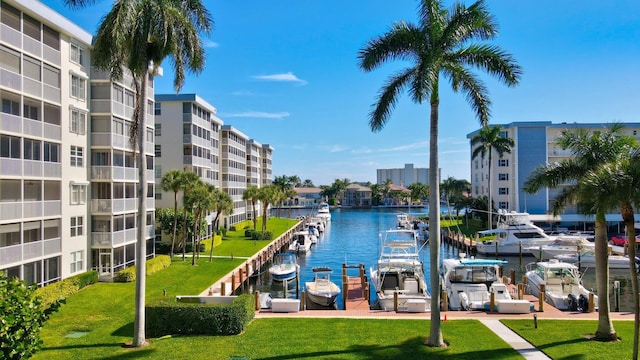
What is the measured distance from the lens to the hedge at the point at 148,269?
3159cm

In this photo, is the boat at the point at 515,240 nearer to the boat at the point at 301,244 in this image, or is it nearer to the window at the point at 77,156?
the boat at the point at 301,244

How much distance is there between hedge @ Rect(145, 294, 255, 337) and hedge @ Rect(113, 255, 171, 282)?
45.9 feet

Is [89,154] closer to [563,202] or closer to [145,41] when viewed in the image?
[145,41]

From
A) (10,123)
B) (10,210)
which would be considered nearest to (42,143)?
(10,123)

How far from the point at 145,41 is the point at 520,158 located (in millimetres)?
69393

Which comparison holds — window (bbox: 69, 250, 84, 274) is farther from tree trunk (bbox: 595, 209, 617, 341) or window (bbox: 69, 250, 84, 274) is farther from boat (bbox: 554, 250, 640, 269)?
boat (bbox: 554, 250, 640, 269)

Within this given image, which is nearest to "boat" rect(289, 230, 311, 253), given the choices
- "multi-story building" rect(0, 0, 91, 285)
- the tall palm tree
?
"multi-story building" rect(0, 0, 91, 285)

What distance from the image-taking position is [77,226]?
30.6 meters

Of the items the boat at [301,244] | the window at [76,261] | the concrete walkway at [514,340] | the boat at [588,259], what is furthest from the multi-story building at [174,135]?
the boat at [588,259]

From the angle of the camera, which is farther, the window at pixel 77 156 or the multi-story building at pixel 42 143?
the window at pixel 77 156

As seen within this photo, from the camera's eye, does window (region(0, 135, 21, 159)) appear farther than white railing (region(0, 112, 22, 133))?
Yes

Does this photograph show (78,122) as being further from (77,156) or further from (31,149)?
(31,149)

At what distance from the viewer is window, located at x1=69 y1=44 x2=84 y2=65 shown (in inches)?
1179

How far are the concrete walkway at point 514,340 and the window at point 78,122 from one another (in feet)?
91.1
